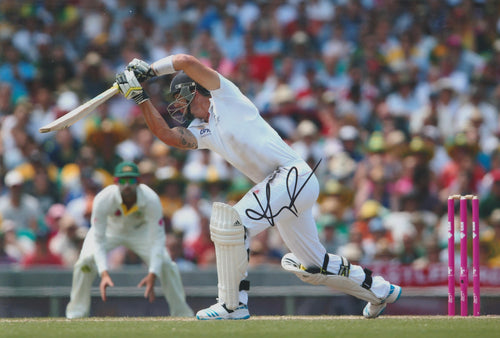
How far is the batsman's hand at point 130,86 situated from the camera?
5.87 meters

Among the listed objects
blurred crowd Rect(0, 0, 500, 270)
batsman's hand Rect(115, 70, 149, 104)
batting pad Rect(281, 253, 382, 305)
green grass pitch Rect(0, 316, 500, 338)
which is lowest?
green grass pitch Rect(0, 316, 500, 338)

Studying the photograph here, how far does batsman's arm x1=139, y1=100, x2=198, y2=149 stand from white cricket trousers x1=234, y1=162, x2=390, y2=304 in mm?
528

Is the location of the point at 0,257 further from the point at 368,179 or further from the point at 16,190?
the point at 368,179

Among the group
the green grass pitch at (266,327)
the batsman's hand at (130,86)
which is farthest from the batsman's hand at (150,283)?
the batsman's hand at (130,86)

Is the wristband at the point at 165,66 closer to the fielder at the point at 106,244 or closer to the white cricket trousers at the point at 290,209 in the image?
the white cricket trousers at the point at 290,209

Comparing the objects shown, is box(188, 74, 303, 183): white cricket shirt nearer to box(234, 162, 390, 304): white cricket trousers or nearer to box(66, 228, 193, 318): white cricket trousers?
box(234, 162, 390, 304): white cricket trousers

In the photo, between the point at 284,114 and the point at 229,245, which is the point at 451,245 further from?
the point at 284,114

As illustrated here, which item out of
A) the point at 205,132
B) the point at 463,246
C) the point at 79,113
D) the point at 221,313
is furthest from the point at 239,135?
the point at 463,246

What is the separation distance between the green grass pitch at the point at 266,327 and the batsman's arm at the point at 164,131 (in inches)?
45.5

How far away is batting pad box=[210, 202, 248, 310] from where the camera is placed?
5.86 metres

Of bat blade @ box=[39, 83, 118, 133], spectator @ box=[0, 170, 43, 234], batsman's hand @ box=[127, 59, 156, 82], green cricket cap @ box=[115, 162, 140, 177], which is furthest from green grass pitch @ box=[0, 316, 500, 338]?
spectator @ box=[0, 170, 43, 234]

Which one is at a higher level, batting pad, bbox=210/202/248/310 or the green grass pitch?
batting pad, bbox=210/202/248/310

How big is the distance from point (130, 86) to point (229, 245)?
1.18 metres

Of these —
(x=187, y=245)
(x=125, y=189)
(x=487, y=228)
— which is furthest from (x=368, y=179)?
(x=125, y=189)
